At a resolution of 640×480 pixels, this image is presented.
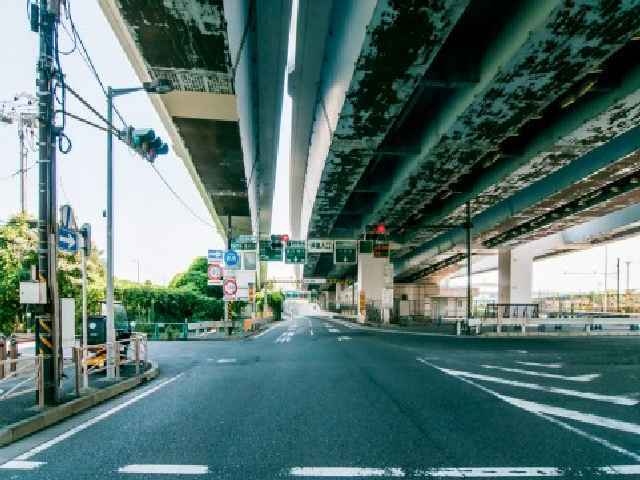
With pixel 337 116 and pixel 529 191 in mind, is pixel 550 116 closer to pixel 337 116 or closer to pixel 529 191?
pixel 337 116

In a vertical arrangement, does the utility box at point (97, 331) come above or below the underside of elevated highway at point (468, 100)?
below

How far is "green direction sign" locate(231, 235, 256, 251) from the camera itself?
34688mm

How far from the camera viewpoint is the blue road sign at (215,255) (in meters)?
31.3

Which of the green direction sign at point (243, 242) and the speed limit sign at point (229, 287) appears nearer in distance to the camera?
the speed limit sign at point (229, 287)

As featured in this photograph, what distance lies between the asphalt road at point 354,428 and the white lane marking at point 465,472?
0.8 inches

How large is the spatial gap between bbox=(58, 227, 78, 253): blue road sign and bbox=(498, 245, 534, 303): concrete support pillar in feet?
141

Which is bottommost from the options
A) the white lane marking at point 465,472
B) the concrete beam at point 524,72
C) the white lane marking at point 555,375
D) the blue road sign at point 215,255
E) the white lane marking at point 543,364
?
the white lane marking at point 543,364

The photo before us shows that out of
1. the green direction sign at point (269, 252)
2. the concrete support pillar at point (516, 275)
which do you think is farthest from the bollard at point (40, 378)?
the concrete support pillar at point (516, 275)

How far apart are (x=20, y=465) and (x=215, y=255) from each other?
86.0 feet

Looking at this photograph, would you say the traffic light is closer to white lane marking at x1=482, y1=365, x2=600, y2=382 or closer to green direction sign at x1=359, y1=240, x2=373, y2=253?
white lane marking at x1=482, y1=365, x2=600, y2=382

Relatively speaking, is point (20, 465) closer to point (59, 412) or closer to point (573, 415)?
point (59, 412)

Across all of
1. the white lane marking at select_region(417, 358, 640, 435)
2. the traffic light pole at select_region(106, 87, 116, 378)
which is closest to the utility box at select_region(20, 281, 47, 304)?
the traffic light pole at select_region(106, 87, 116, 378)

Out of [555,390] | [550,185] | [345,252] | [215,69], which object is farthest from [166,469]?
[345,252]

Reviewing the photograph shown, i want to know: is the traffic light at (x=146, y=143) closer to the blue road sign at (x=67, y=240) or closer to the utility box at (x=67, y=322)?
the blue road sign at (x=67, y=240)
